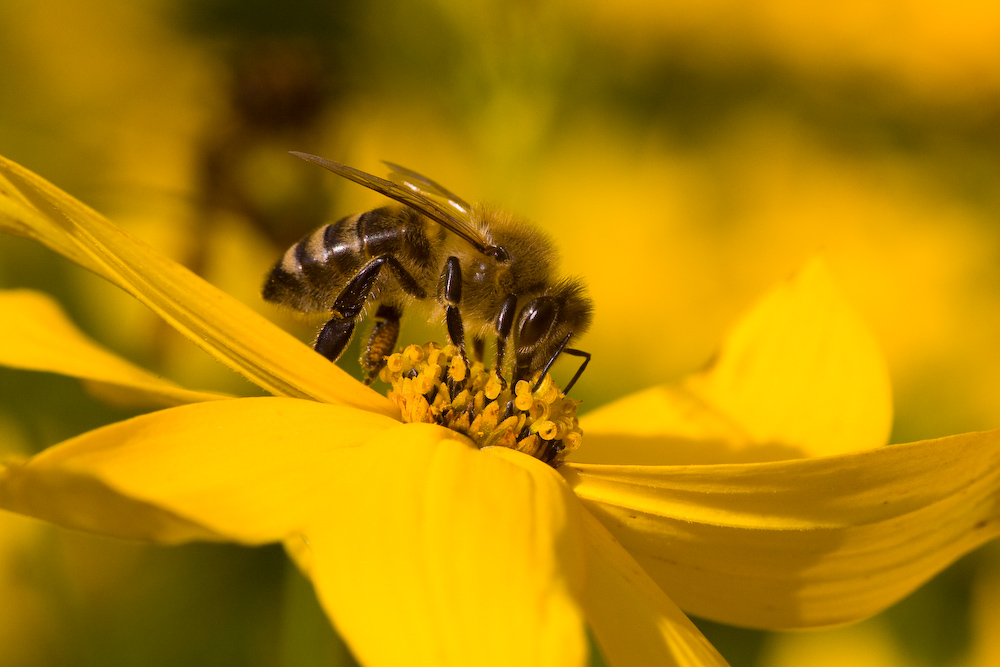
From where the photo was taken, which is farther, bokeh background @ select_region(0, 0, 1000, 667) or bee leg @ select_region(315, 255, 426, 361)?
bokeh background @ select_region(0, 0, 1000, 667)

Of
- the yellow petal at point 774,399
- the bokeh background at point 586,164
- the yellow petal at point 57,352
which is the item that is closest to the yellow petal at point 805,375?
the yellow petal at point 774,399

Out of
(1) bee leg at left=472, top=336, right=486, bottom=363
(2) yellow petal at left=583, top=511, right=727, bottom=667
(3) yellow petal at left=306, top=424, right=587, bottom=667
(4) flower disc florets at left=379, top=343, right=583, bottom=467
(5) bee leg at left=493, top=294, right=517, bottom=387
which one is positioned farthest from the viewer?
(1) bee leg at left=472, top=336, right=486, bottom=363

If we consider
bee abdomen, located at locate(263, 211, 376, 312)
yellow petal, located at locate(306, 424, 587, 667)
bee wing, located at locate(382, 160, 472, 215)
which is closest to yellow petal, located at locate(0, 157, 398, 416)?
yellow petal, located at locate(306, 424, 587, 667)

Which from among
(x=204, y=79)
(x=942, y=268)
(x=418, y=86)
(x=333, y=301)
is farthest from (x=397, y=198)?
(x=942, y=268)

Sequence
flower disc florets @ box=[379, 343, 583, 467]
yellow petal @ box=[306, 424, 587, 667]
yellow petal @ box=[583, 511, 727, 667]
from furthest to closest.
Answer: flower disc florets @ box=[379, 343, 583, 467] < yellow petal @ box=[583, 511, 727, 667] < yellow petal @ box=[306, 424, 587, 667]

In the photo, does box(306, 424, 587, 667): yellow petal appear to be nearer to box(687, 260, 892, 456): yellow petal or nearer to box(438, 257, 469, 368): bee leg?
box(438, 257, 469, 368): bee leg

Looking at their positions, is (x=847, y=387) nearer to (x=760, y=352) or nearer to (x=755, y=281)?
(x=760, y=352)

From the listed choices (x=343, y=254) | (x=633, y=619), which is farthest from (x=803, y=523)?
(x=343, y=254)
